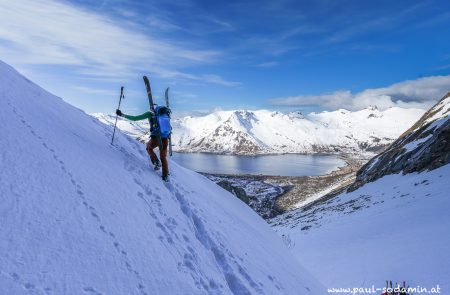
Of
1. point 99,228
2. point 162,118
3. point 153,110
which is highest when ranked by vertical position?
point 153,110

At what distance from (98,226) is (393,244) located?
19.9m

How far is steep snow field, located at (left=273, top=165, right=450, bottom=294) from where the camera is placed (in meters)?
16.3

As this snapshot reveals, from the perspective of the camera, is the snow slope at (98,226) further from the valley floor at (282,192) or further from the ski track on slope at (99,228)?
the valley floor at (282,192)

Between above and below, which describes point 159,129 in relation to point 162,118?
below

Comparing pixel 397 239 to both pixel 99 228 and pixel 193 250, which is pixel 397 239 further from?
pixel 99 228

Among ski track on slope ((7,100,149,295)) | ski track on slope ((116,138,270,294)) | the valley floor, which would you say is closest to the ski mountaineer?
ski track on slope ((116,138,270,294))

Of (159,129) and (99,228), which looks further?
(159,129)

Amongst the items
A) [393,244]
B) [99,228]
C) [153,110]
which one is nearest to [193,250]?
[99,228]

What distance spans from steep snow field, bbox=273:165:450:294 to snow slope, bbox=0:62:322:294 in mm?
6541

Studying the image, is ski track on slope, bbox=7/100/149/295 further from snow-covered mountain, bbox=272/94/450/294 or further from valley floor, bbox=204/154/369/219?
valley floor, bbox=204/154/369/219

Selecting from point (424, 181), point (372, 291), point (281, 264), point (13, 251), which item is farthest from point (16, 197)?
point (424, 181)

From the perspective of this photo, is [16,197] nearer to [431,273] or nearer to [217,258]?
[217,258]

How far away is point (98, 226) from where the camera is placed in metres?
6.35

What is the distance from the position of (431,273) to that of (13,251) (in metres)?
16.7
